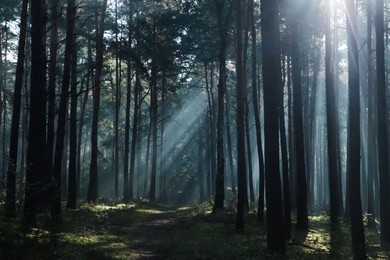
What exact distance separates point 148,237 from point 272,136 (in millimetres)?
6178

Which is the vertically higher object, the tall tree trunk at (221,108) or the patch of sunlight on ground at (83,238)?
the tall tree trunk at (221,108)

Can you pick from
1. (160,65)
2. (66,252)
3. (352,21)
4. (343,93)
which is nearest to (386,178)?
(352,21)

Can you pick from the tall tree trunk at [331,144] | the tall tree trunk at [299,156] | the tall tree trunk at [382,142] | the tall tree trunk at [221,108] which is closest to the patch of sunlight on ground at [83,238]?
the tall tree trunk at [299,156]

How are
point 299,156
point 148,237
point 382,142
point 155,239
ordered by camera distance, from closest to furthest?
point 155,239, point 148,237, point 382,142, point 299,156

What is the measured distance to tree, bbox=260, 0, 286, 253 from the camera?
10.5 meters

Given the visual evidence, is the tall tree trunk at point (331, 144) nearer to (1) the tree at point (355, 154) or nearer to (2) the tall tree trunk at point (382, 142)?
(2) the tall tree trunk at point (382, 142)

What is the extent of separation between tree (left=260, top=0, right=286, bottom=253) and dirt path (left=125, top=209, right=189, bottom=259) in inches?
109

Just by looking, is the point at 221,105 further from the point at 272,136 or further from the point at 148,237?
the point at 272,136

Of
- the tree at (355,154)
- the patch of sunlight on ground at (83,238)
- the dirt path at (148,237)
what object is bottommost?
the dirt path at (148,237)

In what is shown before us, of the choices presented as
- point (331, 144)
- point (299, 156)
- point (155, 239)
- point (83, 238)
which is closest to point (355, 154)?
point (299, 156)

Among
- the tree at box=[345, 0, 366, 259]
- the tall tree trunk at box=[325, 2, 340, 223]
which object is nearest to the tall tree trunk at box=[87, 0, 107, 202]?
the tall tree trunk at box=[325, 2, 340, 223]

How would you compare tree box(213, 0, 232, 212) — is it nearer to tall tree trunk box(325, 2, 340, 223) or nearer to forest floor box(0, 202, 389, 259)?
forest floor box(0, 202, 389, 259)

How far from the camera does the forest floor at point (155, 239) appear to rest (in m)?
9.02

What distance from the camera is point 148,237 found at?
14352 millimetres
